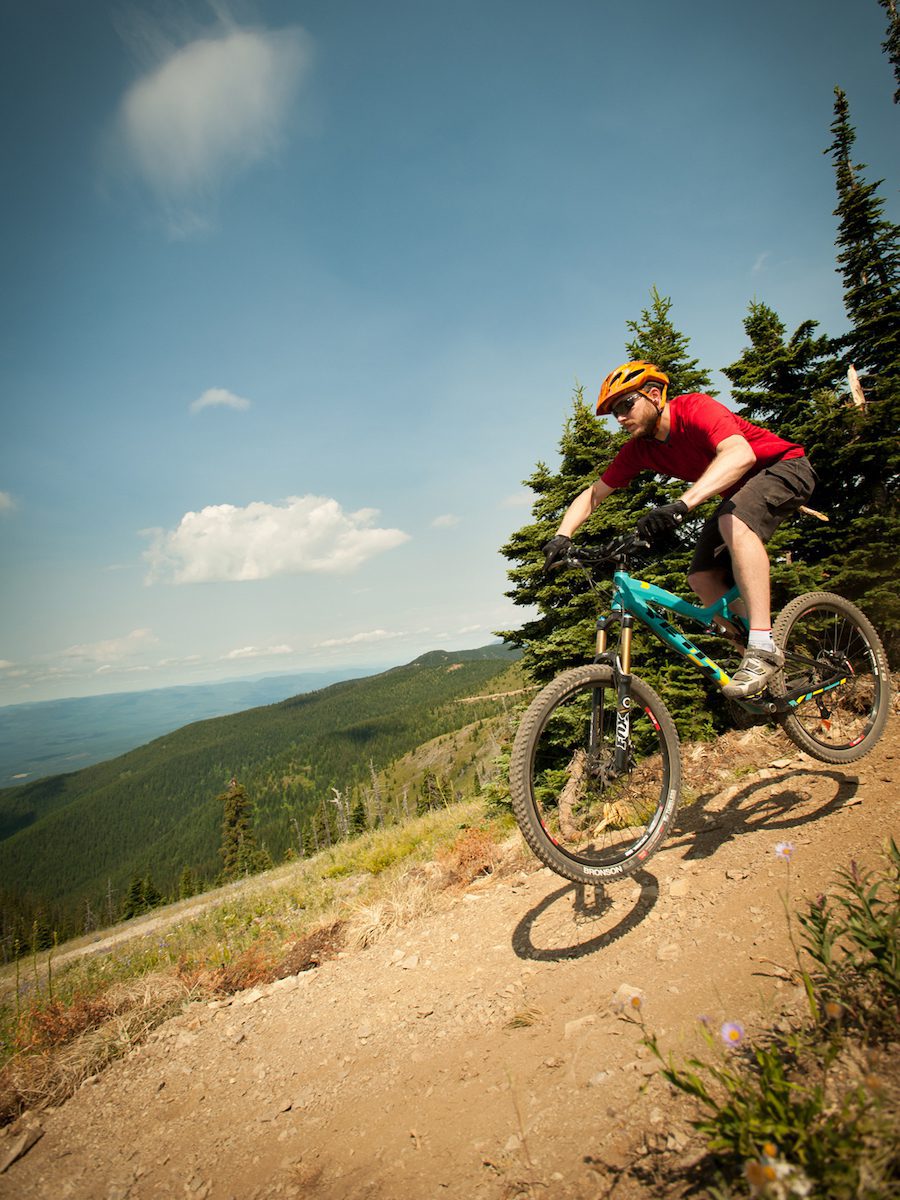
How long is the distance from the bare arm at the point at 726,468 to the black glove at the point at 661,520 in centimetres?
36

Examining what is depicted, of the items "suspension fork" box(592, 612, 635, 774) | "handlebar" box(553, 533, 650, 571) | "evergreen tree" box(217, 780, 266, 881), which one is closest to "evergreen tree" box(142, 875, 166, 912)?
"evergreen tree" box(217, 780, 266, 881)

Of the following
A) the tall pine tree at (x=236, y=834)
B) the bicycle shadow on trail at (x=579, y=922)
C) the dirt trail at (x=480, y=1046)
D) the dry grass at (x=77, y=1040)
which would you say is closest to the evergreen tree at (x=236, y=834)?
the tall pine tree at (x=236, y=834)

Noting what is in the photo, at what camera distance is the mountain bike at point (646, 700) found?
136 inches

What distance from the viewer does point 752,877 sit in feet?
11.6

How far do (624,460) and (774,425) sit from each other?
684 inches

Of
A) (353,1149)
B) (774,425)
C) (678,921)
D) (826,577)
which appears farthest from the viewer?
(774,425)

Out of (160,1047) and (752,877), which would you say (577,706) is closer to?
(752,877)

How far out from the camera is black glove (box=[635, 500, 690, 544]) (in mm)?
3262

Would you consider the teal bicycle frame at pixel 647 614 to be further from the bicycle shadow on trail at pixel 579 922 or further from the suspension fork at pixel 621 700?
the bicycle shadow on trail at pixel 579 922

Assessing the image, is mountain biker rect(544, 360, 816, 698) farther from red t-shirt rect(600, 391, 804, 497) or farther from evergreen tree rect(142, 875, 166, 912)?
evergreen tree rect(142, 875, 166, 912)

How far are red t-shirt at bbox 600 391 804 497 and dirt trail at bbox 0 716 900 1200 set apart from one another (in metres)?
2.94

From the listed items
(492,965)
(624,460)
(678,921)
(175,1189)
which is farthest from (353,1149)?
(624,460)

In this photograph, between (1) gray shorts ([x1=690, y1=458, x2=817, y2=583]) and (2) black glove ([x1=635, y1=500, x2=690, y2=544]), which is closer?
(2) black glove ([x1=635, y1=500, x2=690, y2=544])

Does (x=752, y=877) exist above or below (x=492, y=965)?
above
